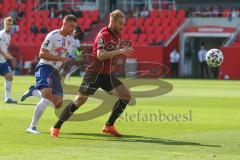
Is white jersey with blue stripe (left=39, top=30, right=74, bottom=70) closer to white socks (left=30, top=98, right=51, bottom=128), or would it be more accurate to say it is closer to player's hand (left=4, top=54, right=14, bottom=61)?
white socks (left=30, top=98, right=51, bottom=128)

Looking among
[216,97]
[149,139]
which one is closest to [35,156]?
[149,139]

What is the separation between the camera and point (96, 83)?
13.3 m

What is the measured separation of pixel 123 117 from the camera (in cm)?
1717

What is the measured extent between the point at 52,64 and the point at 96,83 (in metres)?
1.35

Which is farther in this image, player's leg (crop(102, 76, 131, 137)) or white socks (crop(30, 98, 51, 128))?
white socks (crop(30, 98, 51, 128))

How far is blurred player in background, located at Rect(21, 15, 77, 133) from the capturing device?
13617 millimetres

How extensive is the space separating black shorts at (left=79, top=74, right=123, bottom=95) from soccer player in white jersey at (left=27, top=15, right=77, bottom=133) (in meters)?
0.63

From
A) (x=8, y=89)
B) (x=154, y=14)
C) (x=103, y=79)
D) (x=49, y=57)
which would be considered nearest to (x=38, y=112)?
(x=49, y=57)

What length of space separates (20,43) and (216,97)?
86.9ft

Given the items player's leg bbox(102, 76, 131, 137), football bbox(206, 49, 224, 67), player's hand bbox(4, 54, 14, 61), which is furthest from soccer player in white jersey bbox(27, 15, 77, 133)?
player's hand bbox(4, 54, 14, 61)

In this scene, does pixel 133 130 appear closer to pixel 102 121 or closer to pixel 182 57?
pixel 102 121

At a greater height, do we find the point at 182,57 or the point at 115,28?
the point at 115,28

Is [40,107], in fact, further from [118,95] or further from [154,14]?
[154,14]

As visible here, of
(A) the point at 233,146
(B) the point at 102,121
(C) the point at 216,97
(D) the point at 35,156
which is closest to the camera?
(D) the point at 35,156
